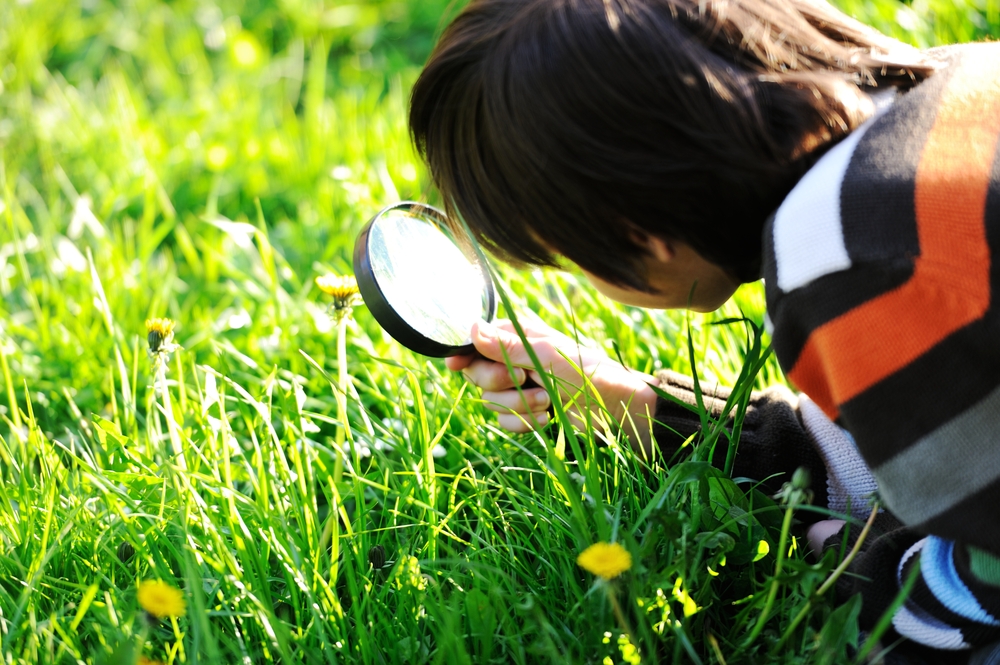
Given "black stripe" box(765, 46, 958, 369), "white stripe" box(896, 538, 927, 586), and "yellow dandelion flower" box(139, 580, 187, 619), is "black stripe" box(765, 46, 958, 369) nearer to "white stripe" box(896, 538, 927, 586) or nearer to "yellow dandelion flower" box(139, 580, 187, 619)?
"white stripe" box(896, 538, 927, 586)

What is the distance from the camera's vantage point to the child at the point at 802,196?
3.28 ft

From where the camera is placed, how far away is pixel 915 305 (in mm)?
997

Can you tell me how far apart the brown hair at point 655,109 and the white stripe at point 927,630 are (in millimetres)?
491

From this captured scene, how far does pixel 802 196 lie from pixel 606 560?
0.47 m

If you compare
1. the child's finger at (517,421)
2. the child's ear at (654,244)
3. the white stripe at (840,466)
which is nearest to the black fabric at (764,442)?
the white stripe at (840,466)

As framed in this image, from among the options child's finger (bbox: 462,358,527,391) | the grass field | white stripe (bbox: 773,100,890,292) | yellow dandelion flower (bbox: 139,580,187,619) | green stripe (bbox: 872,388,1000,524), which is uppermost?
white stripe (bbox: 773,100,890,292)

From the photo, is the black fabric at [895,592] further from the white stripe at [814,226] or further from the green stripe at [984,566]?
the white stripe at [814,226]

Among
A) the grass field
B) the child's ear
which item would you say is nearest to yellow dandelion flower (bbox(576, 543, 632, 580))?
the grass field

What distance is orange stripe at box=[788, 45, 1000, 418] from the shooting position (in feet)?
3.22

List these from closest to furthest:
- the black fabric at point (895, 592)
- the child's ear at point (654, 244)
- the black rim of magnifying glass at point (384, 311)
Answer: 1. the black fabric at point (895, 592)
2. the child's ear at point (654, 244)
3. the black rim of magnifying glass at point (384, 311)

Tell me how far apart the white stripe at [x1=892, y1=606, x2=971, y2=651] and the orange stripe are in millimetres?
296

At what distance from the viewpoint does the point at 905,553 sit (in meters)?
1.19

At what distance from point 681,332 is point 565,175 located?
0.74 metres

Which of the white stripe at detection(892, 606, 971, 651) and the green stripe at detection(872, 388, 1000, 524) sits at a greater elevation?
the green stripe at detection(872, 388, 1000, 524)
